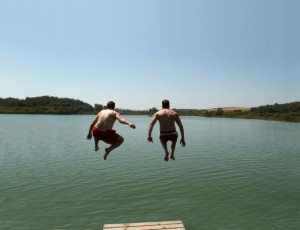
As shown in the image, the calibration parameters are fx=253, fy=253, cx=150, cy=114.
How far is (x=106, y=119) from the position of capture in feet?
37.4

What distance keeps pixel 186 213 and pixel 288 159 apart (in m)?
30.1


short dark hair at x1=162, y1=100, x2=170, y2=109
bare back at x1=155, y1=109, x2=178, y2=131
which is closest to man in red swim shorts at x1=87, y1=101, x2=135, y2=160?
bare back at x1=155, y1=109, x2=178, y2=131

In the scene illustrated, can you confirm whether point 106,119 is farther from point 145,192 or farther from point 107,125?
point 145,192

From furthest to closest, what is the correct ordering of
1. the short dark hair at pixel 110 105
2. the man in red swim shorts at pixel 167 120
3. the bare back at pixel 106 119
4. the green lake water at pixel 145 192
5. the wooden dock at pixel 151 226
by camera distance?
the green lake water at pixel 145 192
the wooden dock at pixel 151 226
the man in red swim shorts at pixel 167 120
the short dark hair at pixel 110 105
the bare back at pixel 106 119

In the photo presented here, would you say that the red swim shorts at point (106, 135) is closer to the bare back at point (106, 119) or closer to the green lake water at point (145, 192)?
the bare back at point (106, 119)

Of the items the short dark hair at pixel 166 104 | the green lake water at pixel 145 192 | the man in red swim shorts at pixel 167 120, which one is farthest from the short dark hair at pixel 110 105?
the green lake water at pixel 145 192

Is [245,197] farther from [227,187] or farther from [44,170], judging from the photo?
[44,170]

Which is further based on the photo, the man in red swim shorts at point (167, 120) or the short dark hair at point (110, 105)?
the man in red swim shorts at point (167, 120)

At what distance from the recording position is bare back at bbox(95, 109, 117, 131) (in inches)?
447

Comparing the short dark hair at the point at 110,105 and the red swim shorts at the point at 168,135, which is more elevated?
the short dark hair at the point at 110,105

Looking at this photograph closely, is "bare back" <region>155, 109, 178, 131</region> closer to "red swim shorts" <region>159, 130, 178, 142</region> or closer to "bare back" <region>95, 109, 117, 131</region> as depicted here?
"red swim shorts" <region>159, 130, 178, 142</region>

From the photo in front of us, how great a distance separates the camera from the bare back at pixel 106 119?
11.3 m

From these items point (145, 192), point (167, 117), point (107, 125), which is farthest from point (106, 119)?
point (145, 192)

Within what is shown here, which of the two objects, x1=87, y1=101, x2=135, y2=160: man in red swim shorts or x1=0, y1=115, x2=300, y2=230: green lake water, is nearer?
x1=87, y1=101, x2=135, y2=160: man in red swim shorts
